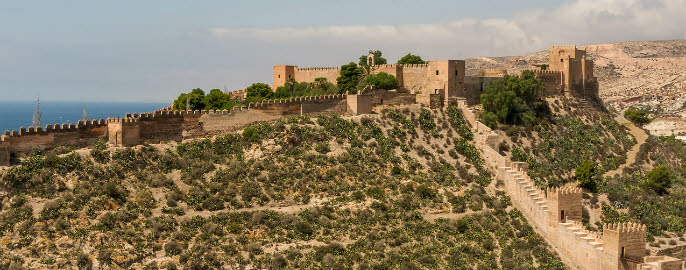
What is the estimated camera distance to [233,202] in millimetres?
30156

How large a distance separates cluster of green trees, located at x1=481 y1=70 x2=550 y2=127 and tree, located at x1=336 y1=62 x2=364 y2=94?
26.6 ft

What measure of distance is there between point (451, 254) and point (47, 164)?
54.3 ft

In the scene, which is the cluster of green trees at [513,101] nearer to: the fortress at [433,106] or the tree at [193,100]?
the fortress at [433,106]

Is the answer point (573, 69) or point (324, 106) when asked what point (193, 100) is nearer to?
point (324, 106)

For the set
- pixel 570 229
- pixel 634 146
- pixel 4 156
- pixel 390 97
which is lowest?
pixel 570 229

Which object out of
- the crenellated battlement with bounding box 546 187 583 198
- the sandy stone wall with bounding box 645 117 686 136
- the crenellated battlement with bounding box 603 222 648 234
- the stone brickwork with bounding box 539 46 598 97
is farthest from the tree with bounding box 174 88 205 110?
the sandy stone wall with bounding box 645 117 686 136

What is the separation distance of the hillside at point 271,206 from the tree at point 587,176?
240 inches

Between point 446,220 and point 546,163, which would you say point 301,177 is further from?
point 546,163

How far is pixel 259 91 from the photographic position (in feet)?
150

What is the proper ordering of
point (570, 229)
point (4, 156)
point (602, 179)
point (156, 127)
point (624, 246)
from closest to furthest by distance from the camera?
point (4, 156) < point (624, 246) < point (570, 229) < point (156, 127) < point (602, 179)

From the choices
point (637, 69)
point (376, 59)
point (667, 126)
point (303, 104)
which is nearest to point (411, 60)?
point (376, 59)

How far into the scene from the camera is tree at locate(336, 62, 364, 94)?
4534cm

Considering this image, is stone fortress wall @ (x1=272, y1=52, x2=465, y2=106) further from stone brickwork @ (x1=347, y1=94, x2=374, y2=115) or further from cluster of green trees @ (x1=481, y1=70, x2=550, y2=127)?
stone brickwork @ (x1=347, y1=94, x2=374, y2=115)

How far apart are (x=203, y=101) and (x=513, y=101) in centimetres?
1828
